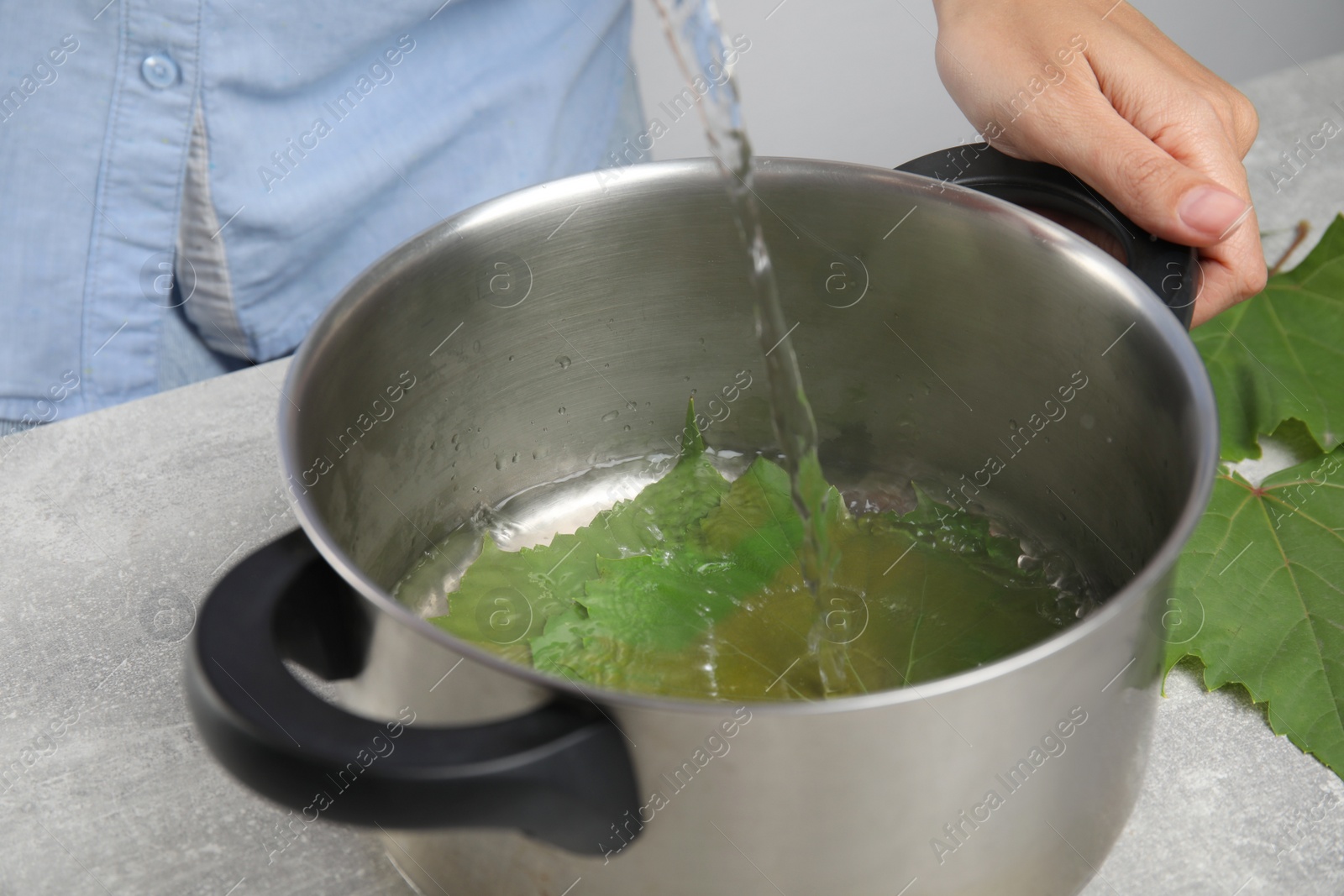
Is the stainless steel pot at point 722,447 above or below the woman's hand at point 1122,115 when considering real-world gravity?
below

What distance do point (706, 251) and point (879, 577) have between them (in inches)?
6.5

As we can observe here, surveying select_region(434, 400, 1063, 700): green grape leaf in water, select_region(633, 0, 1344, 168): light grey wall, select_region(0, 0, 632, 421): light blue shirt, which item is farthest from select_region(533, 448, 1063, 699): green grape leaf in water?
select_region(633, 0, 1344, 168): light grey wall

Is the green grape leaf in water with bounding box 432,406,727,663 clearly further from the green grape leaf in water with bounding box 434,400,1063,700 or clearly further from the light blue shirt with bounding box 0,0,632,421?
the light blue shirt with bounding box 0,0,632,421

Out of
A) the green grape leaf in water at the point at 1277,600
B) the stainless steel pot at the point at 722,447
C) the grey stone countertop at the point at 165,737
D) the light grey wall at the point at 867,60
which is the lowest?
the light grey wall at the point at 867,60

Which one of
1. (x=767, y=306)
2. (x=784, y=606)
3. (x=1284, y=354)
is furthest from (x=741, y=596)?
(x=1284, y=354)

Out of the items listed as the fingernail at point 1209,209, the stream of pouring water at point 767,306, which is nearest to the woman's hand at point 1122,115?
the fingernail at point 1209,209

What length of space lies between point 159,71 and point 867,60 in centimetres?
117

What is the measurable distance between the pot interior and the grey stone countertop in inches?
3.6

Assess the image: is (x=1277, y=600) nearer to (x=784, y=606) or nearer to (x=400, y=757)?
(x=784, y=606)

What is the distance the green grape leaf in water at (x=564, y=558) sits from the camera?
0.47m

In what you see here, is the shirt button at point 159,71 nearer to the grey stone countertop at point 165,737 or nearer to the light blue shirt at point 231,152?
the light blue shirt at point 231,152

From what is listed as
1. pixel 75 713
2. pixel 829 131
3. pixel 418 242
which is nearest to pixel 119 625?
pixel 75 713

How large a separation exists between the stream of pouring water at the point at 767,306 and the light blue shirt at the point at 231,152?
24 centimetres

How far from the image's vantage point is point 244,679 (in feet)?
0.89
